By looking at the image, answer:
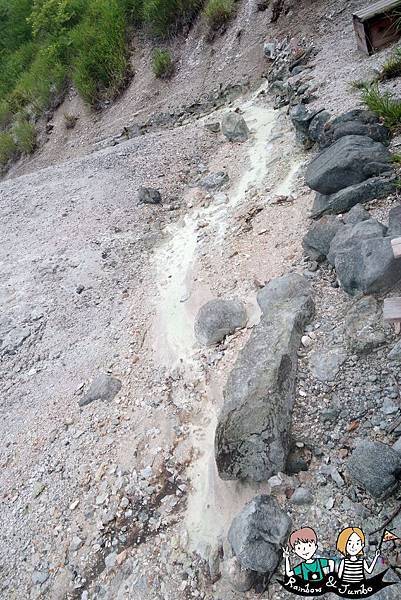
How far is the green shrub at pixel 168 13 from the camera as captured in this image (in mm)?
9492

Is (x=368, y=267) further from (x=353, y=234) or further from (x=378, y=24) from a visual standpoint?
(x=378, y=24)

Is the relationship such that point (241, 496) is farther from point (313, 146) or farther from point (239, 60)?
point (239, 60)

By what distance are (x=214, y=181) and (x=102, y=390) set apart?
3463 millimetres

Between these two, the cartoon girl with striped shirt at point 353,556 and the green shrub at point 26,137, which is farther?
the green shrub at point 26,137

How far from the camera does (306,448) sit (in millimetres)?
2674

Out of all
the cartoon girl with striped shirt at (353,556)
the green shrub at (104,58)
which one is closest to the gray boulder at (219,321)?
the cartoon girl with striped shirt at (353,556)

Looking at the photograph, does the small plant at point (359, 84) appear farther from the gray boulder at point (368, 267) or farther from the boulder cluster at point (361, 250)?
the gray boulder at point (368, 267)

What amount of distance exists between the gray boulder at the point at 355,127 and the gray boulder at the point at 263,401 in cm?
200

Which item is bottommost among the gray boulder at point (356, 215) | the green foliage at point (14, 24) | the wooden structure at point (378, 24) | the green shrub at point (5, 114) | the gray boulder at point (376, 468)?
the gray boulder at point (376, 468)

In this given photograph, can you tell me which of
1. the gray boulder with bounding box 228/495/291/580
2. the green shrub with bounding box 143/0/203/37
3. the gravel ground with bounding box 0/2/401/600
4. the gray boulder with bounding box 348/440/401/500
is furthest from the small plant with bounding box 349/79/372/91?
the green shrub with bounding box 143/0/203/37

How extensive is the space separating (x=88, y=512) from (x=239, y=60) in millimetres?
8101

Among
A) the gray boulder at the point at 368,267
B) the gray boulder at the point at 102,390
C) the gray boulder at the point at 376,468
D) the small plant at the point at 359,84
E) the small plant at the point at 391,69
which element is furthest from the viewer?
the small plant at the point at 359,84

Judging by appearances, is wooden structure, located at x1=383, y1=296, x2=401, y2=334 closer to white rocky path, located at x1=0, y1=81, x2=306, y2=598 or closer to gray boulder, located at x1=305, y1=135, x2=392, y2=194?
white rocky path, located at x1=0, y1=81, x2=306, y2=598

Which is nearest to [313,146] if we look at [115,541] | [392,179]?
[392,179]
